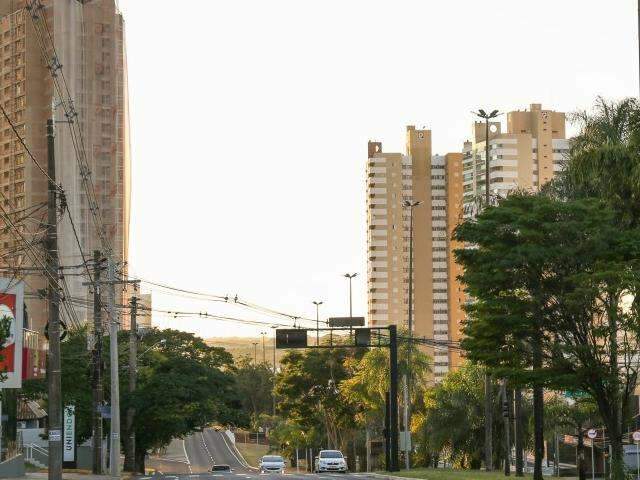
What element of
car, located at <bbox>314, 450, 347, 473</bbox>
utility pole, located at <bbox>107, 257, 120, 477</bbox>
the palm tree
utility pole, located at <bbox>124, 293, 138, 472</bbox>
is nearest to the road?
car, located at <bbox>314, 450, 347, 473</bbox>

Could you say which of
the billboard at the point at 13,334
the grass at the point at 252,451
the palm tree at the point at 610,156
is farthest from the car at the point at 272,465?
the grass at the point at 252,451

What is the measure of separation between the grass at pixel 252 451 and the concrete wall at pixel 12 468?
3601 inches

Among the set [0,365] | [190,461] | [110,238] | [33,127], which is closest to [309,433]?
[190,461]

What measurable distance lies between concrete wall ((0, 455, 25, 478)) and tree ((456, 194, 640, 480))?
20173mm

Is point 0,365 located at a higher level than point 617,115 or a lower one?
lower

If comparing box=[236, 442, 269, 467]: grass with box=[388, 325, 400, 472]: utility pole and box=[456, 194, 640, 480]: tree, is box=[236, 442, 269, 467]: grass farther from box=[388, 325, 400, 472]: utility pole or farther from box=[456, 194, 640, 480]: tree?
box=[456, 194, 640, 480]: tree

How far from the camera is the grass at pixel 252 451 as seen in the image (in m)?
151

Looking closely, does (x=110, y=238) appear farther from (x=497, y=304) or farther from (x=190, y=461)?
(x=497, y=304)

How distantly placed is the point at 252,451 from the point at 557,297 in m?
128

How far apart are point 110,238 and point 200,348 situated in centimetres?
6479

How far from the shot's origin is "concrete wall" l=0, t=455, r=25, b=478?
52219 mm

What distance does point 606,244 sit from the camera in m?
42.7

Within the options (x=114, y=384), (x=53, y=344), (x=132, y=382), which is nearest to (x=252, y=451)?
(x=132, y=382)

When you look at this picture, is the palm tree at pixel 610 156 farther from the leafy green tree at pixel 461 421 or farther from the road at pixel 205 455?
the road at pixel 205 455
